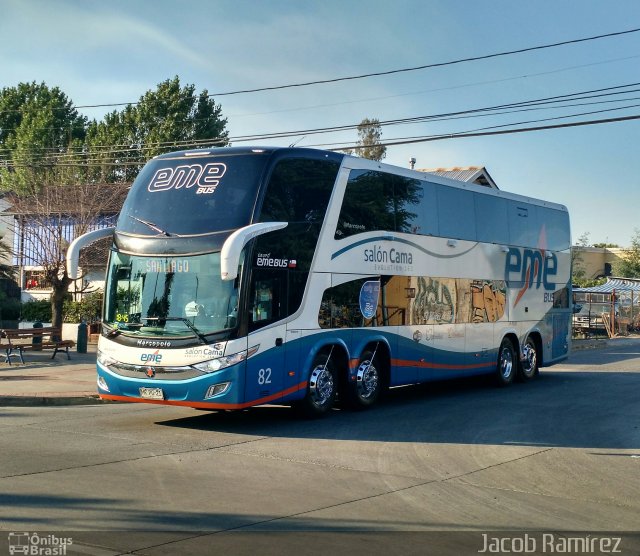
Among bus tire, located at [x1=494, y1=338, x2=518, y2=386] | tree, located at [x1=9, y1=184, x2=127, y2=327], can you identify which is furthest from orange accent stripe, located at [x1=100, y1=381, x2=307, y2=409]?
tree, located at [x1=9, y1=184, x2=127, y2=327]

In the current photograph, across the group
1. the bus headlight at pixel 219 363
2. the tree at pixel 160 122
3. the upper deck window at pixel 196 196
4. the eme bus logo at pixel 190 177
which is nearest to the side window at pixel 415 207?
the upper deck window at pixel 196 196

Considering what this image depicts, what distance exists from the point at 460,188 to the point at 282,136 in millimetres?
10658

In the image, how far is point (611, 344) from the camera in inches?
1438

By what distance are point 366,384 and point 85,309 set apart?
2110 cm

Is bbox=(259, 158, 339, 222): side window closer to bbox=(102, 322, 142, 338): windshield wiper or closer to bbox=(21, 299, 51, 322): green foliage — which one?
bbox=(102, 322, 142, 338): windshield wiper

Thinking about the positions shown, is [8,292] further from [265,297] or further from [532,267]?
[265,297]

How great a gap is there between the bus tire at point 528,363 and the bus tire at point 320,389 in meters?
7.99

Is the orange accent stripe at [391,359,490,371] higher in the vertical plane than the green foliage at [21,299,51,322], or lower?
lower

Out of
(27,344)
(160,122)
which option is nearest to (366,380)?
(27,344)

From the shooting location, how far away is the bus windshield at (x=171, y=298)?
1264 cm

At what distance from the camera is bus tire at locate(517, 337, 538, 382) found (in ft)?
69.7

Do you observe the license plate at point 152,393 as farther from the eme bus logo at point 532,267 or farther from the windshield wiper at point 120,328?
the eme bus logo at point 532,267

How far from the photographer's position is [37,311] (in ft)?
122

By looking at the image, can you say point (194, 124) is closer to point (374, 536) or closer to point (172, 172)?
point (172, 172)
